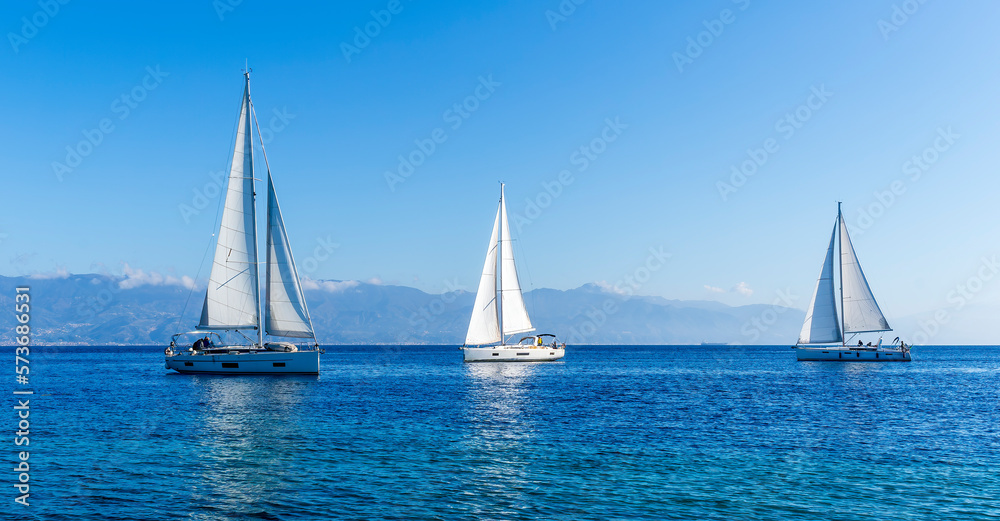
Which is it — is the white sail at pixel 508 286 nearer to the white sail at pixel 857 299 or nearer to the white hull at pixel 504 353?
the white hull at pixel 504 353

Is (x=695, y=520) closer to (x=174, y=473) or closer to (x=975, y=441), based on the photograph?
(x=174, y=473)

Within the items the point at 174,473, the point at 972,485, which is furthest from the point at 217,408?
the point at 972,485

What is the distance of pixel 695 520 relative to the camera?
1816 cm

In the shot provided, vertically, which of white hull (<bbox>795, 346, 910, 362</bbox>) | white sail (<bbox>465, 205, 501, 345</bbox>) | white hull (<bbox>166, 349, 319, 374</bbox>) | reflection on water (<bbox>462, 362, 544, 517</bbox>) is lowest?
white hull (<bbox>795, 346, 910, 362</bbox>)

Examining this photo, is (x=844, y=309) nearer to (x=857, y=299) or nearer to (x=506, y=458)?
(x=857, y=299)

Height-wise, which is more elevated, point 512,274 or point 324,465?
point 512,274

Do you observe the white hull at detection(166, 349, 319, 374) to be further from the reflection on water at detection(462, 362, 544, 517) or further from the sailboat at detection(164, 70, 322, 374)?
the reflection on water at detection(462, 362, 544, 517)

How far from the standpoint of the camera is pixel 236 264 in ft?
212

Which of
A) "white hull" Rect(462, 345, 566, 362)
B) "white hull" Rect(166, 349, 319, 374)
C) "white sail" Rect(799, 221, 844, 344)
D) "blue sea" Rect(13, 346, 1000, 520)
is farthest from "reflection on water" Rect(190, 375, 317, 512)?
"white sail" Rect(799, 221, 844, 344)

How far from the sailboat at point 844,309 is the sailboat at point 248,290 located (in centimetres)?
7440

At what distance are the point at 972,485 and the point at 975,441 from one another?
11022mm

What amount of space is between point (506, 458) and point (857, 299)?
89.4 meters

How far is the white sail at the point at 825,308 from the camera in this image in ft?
324

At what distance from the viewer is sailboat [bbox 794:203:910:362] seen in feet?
323
